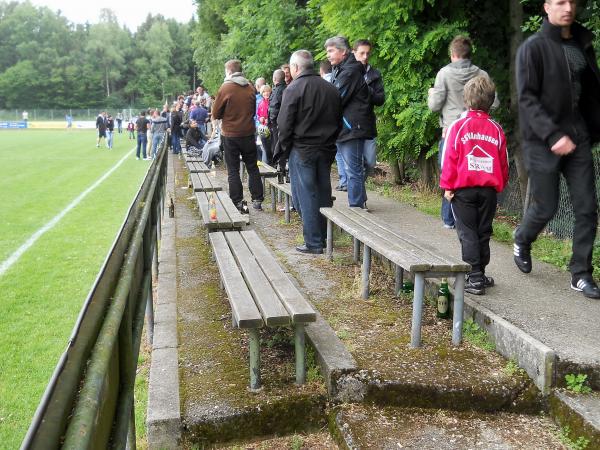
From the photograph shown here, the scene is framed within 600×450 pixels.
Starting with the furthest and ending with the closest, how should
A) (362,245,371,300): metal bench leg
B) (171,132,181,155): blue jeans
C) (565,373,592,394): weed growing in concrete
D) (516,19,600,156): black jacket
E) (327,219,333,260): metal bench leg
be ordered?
(171,132,181,155): blue jeans
(327,219,333,260): metal bench leg
(362,245,371,300): metal bench leg
(516,19,600,156): black jacket
(565,373,592,394): weed growing in concrete

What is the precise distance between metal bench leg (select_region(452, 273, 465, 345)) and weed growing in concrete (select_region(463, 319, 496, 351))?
12 centimetres

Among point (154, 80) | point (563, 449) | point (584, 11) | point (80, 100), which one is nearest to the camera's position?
point (563, 449)

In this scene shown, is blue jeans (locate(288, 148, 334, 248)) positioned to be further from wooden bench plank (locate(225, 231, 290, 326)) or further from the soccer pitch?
the soccer pitch

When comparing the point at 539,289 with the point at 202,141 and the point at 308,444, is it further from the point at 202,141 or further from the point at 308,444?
the point at 202,141

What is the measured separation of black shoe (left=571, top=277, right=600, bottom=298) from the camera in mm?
4449

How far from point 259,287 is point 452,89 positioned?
350 centimetres

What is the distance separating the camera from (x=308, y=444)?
3248 millimetres

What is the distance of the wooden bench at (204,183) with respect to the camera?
8570 millimetres

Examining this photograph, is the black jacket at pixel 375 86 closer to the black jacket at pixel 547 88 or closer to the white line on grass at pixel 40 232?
the black jacket at pixel 547 88

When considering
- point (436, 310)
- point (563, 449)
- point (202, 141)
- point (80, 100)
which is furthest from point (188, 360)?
point (80, 100)

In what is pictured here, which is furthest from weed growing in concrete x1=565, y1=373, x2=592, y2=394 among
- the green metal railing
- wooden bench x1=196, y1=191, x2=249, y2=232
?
wooden bench x1=196, y1=191, x2=249, y2=232

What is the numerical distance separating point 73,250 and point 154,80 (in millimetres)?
111894

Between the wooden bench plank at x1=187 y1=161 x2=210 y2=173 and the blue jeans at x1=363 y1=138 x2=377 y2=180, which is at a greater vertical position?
the blue jeans at x1=363 y1=138 x2=377 y2=180

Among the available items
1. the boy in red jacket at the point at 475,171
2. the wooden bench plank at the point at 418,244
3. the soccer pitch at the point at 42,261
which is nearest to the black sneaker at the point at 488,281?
the boy in red jacket at the point at 475,171
